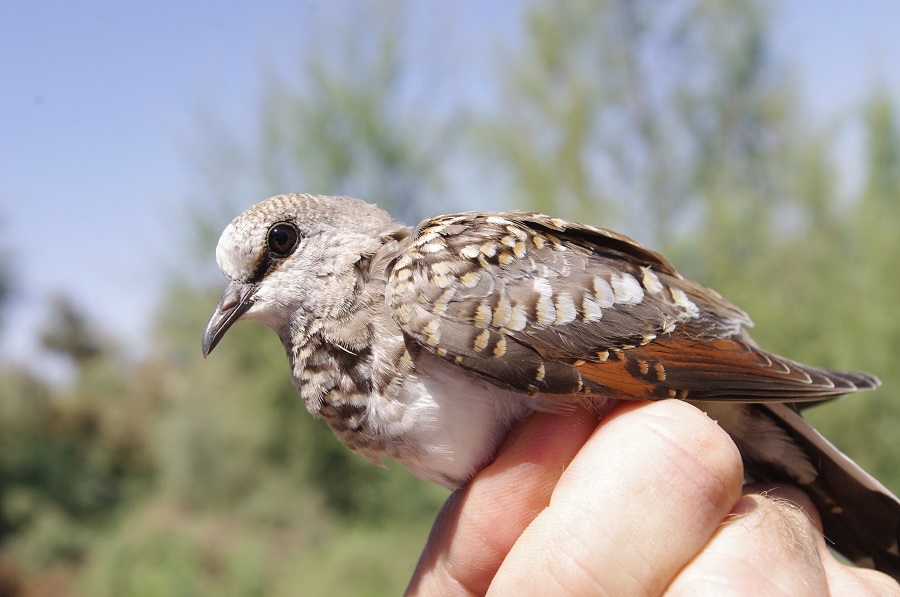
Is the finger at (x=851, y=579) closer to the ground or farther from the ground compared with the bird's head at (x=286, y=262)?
closer to the ground

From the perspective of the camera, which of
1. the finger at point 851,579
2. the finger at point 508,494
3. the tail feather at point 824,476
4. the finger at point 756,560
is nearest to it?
the finger at point 756,560

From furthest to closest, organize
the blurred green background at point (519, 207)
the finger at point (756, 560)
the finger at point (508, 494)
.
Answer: the blurred green background at point (519, 207), the finger at point (508, 494), the finger at point (756, 560)

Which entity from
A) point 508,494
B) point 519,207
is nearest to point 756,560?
point 508,494

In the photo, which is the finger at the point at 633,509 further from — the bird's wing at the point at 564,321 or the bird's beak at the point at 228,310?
the bird's beak at the point at 228,310

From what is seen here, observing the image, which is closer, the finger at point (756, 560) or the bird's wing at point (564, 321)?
the finger at point (756, 560)

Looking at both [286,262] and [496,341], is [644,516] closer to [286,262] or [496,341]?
[496,341]

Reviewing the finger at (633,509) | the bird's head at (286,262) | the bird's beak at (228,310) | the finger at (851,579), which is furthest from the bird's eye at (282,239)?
the finger at (851,579)

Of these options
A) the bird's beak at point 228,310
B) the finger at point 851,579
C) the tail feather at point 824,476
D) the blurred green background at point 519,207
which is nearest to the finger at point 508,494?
the tail feather at point 824,476

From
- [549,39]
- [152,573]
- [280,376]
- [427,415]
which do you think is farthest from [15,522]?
[427,415]
